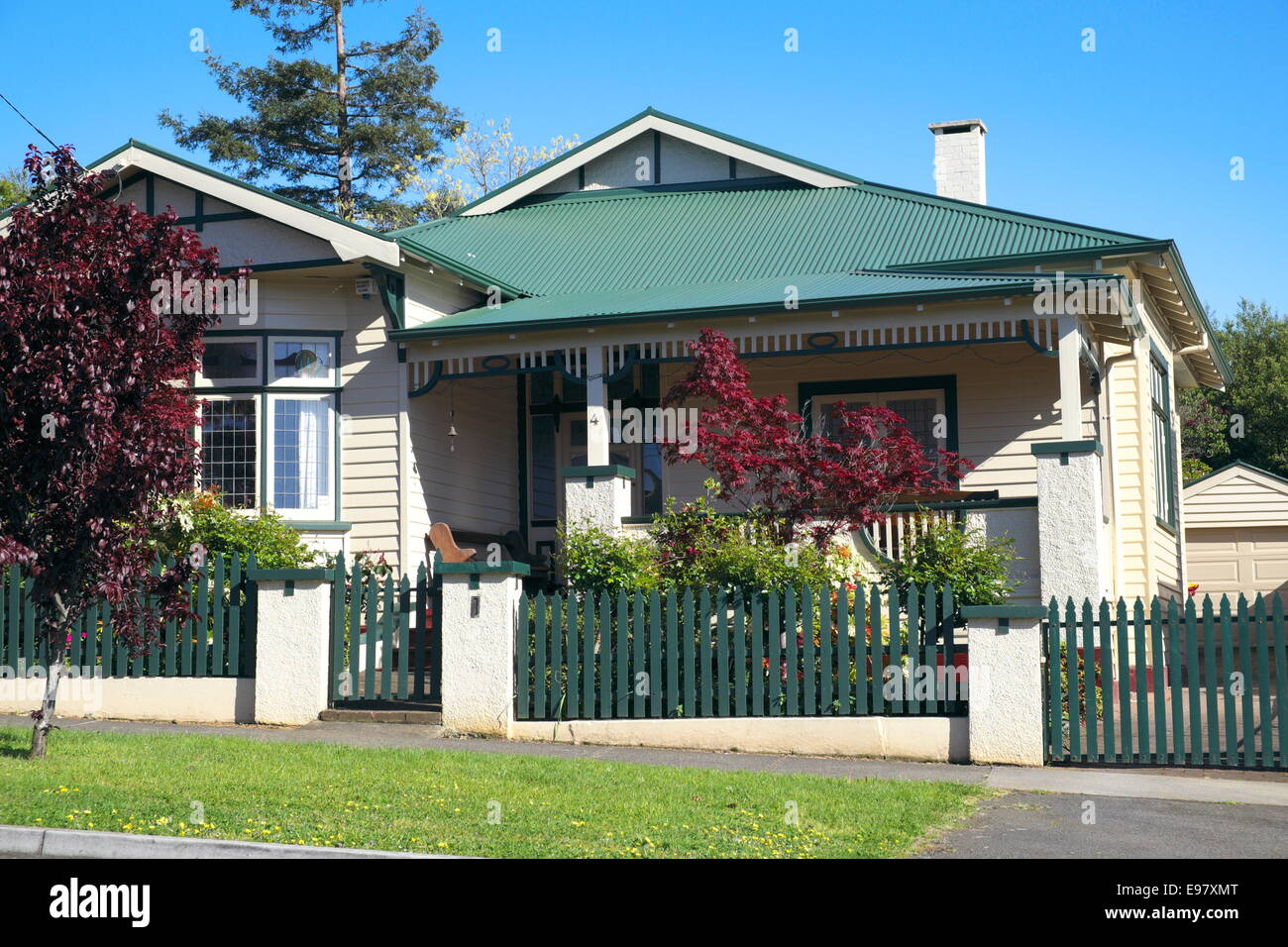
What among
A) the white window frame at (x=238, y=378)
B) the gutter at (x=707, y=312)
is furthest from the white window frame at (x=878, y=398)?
the white window frame at (x=238, y=378)

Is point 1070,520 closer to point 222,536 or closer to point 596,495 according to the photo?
point 596,495

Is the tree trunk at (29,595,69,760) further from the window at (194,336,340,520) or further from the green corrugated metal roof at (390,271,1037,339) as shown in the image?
the green corrugated metal roof at (390,271,1037,339)

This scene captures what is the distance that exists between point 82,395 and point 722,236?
37.4 ft

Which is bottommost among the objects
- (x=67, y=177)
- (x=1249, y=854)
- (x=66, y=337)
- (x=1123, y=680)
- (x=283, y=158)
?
(x=1249, y=854)

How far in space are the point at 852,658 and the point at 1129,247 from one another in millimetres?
6633

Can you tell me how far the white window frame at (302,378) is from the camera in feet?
53.9

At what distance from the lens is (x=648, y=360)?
1620 cm

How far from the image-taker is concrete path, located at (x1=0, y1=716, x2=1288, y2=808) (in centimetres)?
1024

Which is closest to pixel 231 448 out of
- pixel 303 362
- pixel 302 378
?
pixel 302 378

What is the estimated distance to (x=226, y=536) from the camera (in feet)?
47.1

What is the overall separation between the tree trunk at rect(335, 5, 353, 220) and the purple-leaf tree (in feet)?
91.9

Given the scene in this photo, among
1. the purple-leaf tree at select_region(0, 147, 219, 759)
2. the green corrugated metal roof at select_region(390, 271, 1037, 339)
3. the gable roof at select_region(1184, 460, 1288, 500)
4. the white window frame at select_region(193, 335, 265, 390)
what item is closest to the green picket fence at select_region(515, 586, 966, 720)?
the purple-leaf tree at select_region(0, 147, 219, 759)
